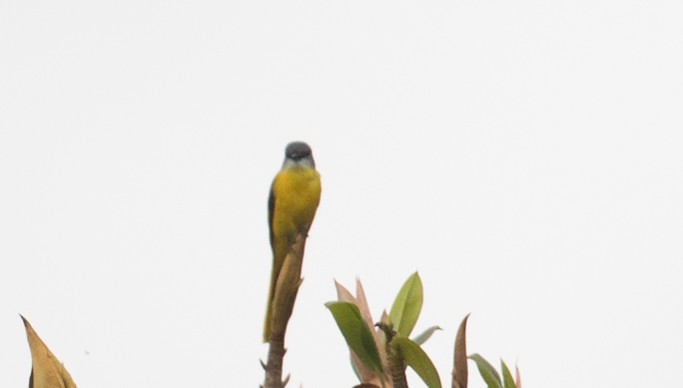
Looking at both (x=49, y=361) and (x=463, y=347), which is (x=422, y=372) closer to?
(x=463, y=347)

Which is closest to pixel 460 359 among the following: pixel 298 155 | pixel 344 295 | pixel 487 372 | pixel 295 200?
pixel 487 372

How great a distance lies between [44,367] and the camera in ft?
4.52

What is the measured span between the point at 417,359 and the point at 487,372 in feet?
0.79

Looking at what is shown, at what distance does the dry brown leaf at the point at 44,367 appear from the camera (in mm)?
1370

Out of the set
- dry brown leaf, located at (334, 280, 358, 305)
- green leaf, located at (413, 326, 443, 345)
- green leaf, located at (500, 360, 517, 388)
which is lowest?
green leaf, located at (500, 360, 517, 388)

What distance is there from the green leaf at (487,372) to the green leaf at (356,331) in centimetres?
19

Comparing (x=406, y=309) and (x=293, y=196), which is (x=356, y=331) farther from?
(x=293, y=196)

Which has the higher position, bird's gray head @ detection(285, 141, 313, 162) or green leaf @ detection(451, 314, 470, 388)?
bird's gray head @ detection(285, 141, 313, 162)

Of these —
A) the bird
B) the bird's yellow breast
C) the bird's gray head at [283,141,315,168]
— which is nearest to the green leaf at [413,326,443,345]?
the bird

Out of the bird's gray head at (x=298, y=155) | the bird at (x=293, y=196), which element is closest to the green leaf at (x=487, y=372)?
the bird at (x=293, y=196)

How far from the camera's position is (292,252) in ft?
4.93

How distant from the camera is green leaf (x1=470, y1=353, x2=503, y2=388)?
183cm

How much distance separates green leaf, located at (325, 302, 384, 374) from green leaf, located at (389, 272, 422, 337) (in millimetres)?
153

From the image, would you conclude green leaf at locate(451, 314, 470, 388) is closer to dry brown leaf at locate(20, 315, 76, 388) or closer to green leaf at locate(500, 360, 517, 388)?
green leaf at locate(500, 360, 517, 388)
